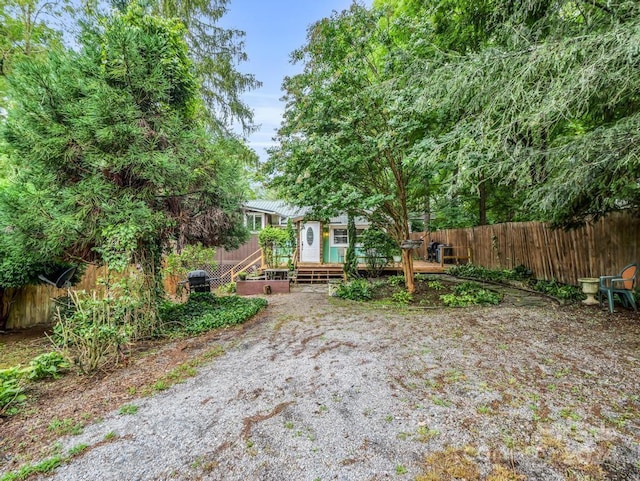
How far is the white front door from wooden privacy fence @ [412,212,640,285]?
24.6 feet

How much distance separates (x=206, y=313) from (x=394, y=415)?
14.8 feet

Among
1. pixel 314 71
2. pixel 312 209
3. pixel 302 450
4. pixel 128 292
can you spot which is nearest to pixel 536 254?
pixel 312 209

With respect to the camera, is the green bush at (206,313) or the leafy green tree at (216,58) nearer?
the green bush at (206,313)

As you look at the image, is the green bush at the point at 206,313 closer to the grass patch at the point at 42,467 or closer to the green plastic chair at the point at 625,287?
the grass patch at the point at 42,467

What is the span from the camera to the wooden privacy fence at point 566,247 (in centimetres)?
612

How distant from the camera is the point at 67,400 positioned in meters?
2.81

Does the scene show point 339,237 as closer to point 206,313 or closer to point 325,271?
point 325,271

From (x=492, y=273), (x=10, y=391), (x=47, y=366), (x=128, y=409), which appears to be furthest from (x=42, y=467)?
(x=492, y=273)

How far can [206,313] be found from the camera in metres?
5.81

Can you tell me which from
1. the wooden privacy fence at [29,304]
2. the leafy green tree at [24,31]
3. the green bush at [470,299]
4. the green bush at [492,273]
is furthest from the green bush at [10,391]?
the green bush at [492,273]

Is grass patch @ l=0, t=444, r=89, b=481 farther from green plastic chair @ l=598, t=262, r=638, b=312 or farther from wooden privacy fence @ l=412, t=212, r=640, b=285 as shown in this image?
wooden privacy fence @ l=412, t=212, r=640, b=285

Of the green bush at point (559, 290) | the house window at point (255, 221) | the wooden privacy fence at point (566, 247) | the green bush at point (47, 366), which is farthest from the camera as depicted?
the house window at point (255, 221)

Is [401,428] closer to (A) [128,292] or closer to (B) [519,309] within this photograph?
(A) [128,292]

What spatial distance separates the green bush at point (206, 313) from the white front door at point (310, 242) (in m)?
7.56
